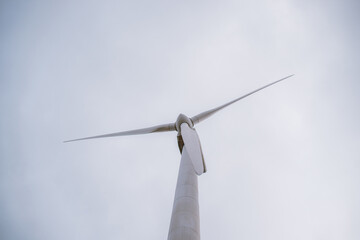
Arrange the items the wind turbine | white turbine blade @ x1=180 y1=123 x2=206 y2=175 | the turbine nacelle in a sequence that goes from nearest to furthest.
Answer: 1. white turbine blade @ x1=180 y1=123 x2=206 y2=175
2. the turbine nacelle
3. the wind turbine

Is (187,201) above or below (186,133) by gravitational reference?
below

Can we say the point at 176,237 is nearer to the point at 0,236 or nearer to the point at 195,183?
the point at 195,183

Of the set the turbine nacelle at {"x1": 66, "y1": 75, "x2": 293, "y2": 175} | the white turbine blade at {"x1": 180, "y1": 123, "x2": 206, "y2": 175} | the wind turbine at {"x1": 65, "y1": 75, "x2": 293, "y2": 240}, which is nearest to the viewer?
the white turbine blade at {"x1": 180, "y1": 123, "x2": 206, "y2": 175}

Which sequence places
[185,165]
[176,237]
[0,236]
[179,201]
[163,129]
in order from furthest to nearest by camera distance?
1. [0,236]
2. [163,129]
3. [185,165]
4. [179,201]
5. [176,237]

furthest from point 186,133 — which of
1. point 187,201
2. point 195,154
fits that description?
point 195,154

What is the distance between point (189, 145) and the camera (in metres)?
10.2

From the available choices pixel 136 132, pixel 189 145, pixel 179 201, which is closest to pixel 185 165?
pixel 179 201

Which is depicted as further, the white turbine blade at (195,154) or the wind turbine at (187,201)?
the wind turbine at (187,201)

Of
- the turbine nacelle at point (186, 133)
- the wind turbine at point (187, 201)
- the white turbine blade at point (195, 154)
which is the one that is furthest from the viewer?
the wind turbine at point (187, 201)

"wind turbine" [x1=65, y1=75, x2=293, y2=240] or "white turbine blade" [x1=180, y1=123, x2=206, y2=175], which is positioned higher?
"white turbine blade" [x1=180, y1=123, x2=206, y2=175]

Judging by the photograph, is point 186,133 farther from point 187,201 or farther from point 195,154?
point 195,154

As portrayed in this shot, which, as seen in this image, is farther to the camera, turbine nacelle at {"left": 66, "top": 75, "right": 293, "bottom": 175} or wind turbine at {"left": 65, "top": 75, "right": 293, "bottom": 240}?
wind turbine at {"left": 65, "top": 75, "right": 293, "bottom": 240}

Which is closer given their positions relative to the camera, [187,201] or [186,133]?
[187,201]

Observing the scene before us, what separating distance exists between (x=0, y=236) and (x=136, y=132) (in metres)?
251
